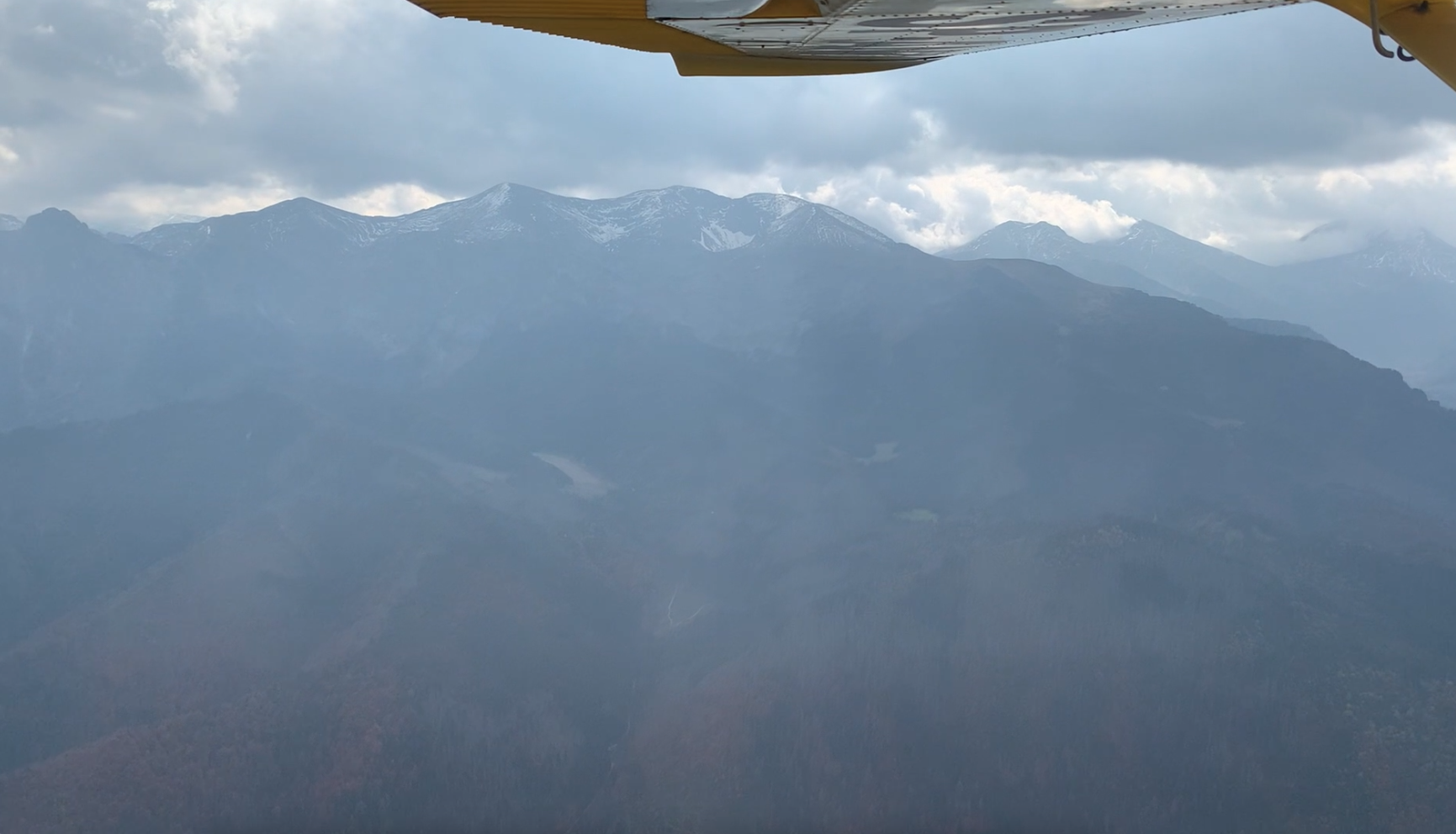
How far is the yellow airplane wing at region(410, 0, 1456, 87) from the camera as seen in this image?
161 inches

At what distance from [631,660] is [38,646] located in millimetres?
137717

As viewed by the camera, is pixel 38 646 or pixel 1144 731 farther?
pixel 38 646

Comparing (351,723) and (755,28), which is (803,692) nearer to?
(351,723)

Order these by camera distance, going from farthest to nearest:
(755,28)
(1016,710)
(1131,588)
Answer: (1131,588), (1016,710), (755,28)

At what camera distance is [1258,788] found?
13862 centimetres

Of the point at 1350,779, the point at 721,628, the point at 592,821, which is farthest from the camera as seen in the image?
the point at 721,628

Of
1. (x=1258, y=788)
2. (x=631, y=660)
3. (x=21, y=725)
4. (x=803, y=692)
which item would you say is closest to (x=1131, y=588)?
(x=1258, y=788)

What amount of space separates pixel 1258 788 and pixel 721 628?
111208 mm

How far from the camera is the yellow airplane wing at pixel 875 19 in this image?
4.09 metres

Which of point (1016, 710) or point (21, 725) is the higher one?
point (21, 725)

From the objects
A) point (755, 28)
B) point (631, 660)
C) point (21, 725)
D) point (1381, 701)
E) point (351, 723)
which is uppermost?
point (755, 28)

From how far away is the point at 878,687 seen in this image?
170125 millimetres

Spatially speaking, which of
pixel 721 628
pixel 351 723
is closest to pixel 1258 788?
pixel 721 628

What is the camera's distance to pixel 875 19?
4.30 m
